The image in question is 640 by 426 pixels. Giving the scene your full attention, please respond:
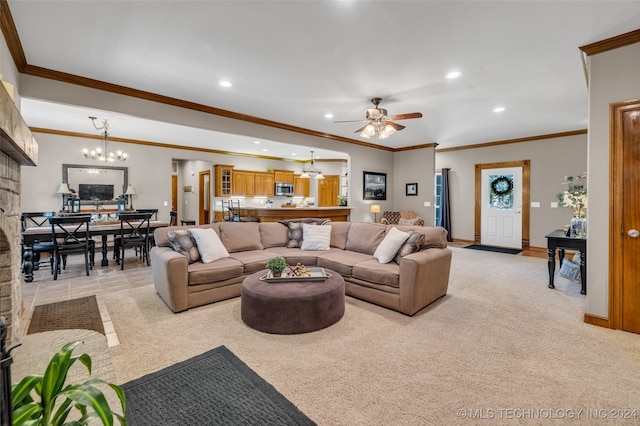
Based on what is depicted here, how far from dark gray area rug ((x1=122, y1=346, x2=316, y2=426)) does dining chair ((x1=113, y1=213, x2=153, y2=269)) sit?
144 inches

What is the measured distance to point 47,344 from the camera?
2.35 meters

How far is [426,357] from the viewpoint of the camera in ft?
7.48

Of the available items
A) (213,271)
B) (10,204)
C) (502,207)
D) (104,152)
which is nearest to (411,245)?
(213,271)

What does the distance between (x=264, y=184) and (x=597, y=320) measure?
8.67 m

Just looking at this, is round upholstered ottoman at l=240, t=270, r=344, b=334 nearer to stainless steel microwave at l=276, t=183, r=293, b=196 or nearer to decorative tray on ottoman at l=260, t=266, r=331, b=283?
decorative tray on ottoman at l=260, t=266, r=331, b=283

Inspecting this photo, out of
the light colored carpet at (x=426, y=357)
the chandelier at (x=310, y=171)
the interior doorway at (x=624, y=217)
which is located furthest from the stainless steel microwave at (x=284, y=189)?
the interior doorway at (x=624, y=217)

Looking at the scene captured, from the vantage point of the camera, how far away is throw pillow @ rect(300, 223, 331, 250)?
173 inches

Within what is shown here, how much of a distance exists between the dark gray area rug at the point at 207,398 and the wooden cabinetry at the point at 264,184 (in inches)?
309

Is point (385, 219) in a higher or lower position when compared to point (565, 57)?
lower

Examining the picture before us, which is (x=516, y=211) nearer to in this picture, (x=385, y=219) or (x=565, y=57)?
(x=385, y=219)

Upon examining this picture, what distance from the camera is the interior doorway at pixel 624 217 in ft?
8.72

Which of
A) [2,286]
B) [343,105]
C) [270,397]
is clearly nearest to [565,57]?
[343,105]

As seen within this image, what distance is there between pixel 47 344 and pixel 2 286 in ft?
1.90

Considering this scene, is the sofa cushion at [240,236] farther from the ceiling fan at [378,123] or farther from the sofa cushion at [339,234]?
the ceiling fan at [378,123]
